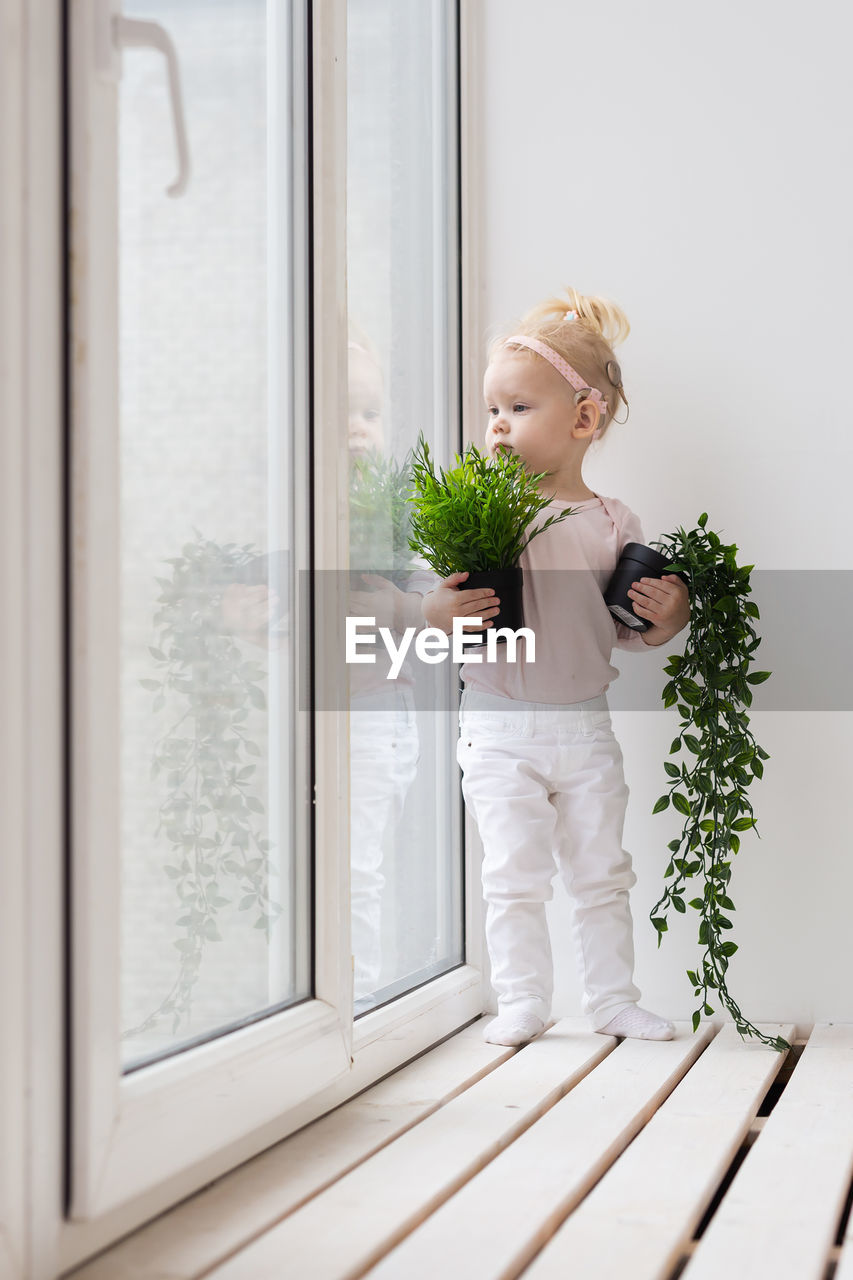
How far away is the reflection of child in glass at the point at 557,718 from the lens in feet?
5.26

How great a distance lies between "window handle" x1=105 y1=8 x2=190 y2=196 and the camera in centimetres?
88

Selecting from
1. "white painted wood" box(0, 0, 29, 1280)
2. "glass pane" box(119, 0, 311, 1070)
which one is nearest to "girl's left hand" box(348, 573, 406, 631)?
"glass pane" box(119, 0, 311, 1070)

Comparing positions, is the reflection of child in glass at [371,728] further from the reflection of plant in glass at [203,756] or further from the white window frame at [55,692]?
the white window frame at [55,692]

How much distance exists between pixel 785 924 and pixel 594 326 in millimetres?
861

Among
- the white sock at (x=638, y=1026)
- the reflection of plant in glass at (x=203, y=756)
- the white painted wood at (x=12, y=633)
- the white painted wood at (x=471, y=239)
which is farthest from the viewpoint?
the white painted wood at (x=471, y=239)

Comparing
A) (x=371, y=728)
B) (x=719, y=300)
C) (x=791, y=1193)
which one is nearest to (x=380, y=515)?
(x=371, y=728)

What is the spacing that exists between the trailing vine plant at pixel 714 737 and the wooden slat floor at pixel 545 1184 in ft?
0.56

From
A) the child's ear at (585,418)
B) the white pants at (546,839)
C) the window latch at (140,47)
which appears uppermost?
the window latch at (140,47)

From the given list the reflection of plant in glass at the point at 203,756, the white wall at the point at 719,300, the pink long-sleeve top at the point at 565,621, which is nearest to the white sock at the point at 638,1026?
the white wall at the point at 719,300

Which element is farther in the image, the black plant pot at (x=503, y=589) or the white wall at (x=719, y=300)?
the white wall at (x=719, y=300)

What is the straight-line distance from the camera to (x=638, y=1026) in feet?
5.23

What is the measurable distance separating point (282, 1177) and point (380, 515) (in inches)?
30.2

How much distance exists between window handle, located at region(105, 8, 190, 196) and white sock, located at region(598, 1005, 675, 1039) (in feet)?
3.75

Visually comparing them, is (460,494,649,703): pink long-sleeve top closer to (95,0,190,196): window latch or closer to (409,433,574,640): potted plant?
(409,433,574,640): potted plant
